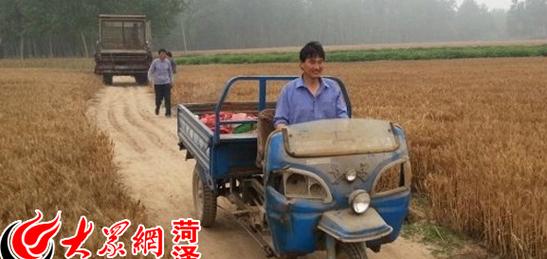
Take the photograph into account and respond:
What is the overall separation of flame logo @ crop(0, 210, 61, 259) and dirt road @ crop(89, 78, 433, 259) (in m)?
0.87

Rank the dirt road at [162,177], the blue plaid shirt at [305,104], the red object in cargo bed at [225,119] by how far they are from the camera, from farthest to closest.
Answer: the red object in cargo bed at [225,119] < the dirt road at [162,177] < the blue plaid shirt at [305,104]

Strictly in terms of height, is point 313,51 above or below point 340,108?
above

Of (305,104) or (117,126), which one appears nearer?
(305,104)

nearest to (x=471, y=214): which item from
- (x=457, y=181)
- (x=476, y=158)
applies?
(x=457, y=181)

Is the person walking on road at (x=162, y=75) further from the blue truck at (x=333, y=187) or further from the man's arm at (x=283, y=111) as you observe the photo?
the blue truck at (x=333, y=187)

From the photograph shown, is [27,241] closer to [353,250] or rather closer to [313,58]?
[353,250]

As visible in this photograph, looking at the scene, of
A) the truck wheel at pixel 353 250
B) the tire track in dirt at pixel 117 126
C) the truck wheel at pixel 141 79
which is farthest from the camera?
the truck wheel at pixel 141 79

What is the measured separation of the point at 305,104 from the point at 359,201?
112cm

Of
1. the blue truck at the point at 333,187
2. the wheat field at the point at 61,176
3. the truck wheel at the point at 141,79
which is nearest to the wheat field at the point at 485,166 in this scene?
the blue truck at the point at 333,187

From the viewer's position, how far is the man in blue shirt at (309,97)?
446cm

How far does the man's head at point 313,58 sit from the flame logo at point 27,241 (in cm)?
232

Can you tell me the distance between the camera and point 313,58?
14.6ft

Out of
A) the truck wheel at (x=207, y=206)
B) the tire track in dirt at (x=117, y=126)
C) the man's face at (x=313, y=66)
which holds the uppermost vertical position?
the man's face at (x=313, y=66)

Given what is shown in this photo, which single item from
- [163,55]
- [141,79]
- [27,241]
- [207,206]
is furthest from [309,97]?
[141,79]
